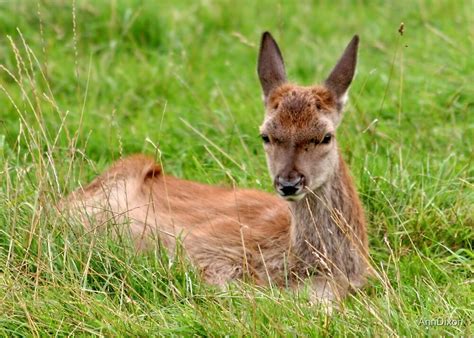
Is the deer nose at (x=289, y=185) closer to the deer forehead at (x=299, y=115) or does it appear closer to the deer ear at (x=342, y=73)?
the deer forehead at (x=299, y=115)

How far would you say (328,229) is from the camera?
648 centimetres

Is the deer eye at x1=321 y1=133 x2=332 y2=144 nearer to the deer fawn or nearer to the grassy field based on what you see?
the deer fawn

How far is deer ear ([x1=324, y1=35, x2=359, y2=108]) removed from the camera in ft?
22.1

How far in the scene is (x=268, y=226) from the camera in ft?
22.6

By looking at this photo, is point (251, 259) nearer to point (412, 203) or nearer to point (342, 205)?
point (342, 205)

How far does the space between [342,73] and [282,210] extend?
2.95ft

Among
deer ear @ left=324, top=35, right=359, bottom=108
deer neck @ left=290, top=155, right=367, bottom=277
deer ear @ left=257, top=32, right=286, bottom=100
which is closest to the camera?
deer neck @ left=290, top=155, right=367, bottom=277

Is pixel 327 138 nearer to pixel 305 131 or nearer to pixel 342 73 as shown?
pixel 305 131

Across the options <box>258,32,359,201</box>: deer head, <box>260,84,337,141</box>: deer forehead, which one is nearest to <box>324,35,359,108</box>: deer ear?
<box>258,32,359,201</box>: deer head

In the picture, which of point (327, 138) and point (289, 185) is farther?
point (327, 138)

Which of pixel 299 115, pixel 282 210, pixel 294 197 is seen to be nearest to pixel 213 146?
pixel 282 210

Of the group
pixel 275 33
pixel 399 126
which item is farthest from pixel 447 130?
pixel 275 33

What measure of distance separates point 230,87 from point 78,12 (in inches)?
70.6

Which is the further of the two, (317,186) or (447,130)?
(447,130)
